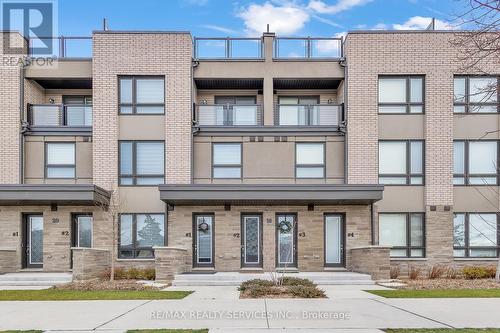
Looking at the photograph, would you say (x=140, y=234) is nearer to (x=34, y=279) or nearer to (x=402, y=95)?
(x=34, y=279)

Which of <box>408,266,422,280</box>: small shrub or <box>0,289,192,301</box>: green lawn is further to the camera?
<box>408,266,422,280</box>: small shrub

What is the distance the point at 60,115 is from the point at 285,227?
11.1 meters

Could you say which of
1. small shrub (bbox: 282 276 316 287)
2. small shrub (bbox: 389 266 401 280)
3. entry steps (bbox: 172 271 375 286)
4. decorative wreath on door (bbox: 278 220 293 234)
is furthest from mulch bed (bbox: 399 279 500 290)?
decorative wreath on door (bbox: 278 220 293 234)

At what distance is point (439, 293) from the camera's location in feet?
42.5

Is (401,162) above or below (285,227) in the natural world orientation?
above

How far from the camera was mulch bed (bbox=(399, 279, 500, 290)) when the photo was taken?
14.4 m

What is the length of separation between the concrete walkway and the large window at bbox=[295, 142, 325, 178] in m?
7.80

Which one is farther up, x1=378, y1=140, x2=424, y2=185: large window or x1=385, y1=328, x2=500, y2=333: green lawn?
x1=378, y1=140, x2=424, y2=185: large window

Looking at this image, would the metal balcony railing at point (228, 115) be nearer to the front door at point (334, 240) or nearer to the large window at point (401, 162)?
the front door at point (334, 240)

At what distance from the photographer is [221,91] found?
21.4 metres

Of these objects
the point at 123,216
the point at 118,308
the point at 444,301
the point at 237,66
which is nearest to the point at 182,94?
the point at 237,66

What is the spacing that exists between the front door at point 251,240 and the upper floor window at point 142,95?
609 centimetres

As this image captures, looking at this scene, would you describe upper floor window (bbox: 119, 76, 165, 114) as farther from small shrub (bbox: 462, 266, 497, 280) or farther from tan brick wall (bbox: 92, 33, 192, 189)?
small shrub (bbox: 462, 266, 497, 280)

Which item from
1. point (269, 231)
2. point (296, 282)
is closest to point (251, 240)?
point (269, 231)
